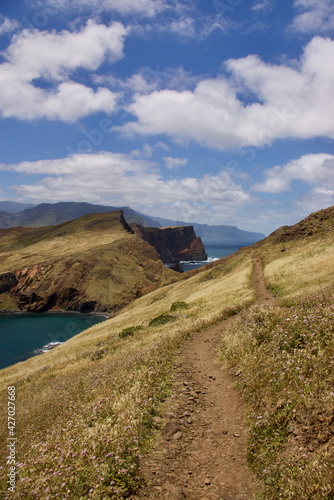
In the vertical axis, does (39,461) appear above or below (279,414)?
below

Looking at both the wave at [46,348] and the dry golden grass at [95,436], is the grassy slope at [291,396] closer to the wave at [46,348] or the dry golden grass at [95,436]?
the dry golden grass at [95,436]

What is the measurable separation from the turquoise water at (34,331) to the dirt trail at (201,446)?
73558 mm

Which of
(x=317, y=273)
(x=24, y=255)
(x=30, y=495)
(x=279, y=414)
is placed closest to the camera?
(x=30, y=495)

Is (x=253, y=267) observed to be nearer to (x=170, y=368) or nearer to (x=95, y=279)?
(x=170, y=368)

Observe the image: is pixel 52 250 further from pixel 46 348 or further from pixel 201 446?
pixel 201 446

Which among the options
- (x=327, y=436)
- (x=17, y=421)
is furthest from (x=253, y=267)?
(x=327, y=436)

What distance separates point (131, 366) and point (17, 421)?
6212 mm

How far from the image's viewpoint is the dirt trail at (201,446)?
5.23 m

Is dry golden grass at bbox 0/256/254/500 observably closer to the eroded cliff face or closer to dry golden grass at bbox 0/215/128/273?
the eroded cliff face

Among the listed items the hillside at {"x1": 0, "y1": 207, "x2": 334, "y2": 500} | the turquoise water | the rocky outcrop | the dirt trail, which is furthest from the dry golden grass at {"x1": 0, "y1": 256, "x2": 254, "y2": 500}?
the rocky outcrop

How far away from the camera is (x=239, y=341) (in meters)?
12.2

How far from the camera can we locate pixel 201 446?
6.61 meters

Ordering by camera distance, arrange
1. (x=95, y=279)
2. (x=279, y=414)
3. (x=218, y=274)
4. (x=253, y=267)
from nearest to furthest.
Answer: (x=279, y=414)
(x=253, y=267)
(x=218, y=274)
(x=95, y=279)

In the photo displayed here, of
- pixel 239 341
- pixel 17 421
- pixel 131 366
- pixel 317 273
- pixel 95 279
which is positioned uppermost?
pixel 317 273
